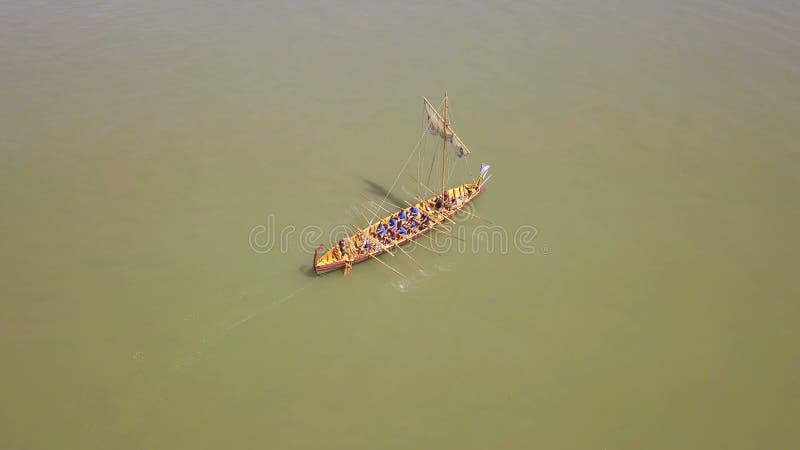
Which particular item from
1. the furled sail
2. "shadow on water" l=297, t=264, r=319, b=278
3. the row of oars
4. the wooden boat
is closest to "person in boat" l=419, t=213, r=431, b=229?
the wooden boat

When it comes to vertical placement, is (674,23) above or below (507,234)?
above

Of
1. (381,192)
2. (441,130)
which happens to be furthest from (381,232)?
(441,130)

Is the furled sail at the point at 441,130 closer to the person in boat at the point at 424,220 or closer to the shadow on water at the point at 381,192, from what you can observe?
→ the person in boat at the point at 424,220

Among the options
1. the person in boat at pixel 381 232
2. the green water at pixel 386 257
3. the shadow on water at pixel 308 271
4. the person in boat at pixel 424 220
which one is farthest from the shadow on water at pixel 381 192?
the shadow on water at pixel 308 271

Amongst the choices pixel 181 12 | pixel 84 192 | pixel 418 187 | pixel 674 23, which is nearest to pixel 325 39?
pixel 181 12

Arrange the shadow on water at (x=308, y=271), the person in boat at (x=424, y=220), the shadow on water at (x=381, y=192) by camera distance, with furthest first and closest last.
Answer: the shadow on water at (x=381, y=192), the person in boat at (x=424, y=220), the shadow on water at (x=308, y=271)

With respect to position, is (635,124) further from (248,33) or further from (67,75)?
(67,75)
